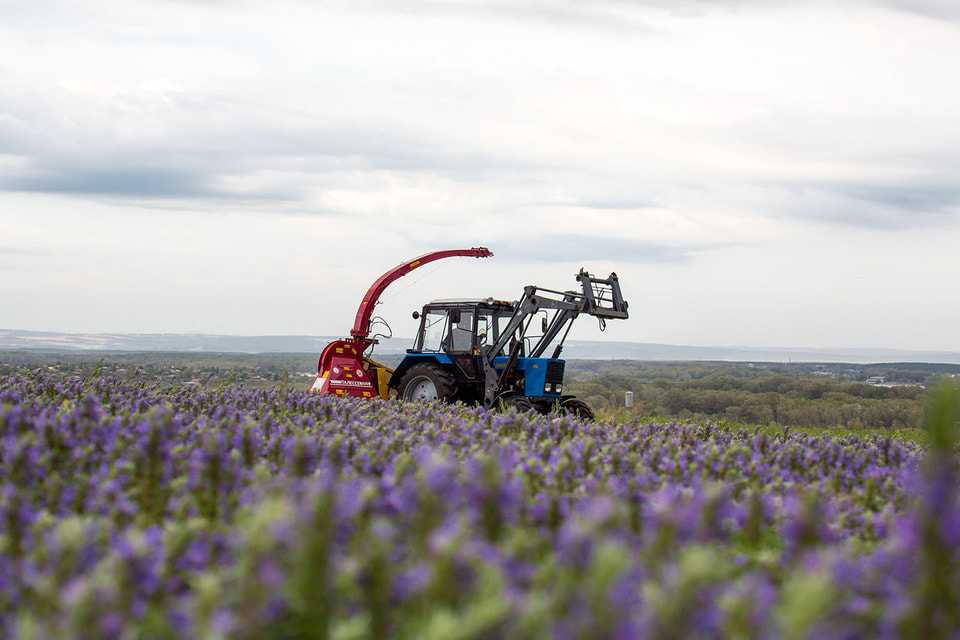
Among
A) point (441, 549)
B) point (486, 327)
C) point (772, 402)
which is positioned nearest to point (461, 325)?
point (486, 327)

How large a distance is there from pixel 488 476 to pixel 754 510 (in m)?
1.44

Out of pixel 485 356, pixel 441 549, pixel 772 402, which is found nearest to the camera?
pixel 441 549

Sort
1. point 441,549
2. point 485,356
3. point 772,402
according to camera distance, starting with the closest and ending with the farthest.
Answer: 1. point 441,549
2. point 485,356
3. point 772,402

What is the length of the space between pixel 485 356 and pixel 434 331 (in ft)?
5.05

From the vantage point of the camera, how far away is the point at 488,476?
3359 mm

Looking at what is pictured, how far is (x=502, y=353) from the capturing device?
17984 millimetres

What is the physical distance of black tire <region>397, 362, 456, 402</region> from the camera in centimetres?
1719

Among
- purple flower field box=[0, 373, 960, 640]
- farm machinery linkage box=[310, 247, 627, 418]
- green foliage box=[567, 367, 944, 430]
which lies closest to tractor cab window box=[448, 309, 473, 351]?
farm machinery linkage box=[310, 247, 627, 418]

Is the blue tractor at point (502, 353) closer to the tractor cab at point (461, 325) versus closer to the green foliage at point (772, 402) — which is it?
the tractor cab at point (461, 325)

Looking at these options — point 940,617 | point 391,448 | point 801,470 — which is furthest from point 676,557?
point 801,470

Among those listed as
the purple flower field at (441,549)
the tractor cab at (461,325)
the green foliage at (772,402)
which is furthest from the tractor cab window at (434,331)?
the purple flower field at (441,549)

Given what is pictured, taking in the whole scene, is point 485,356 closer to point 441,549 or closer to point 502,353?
point 502,353

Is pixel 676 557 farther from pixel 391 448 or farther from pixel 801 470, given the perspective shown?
pixel 801 470

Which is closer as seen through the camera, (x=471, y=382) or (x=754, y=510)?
(x=754, y=510)
